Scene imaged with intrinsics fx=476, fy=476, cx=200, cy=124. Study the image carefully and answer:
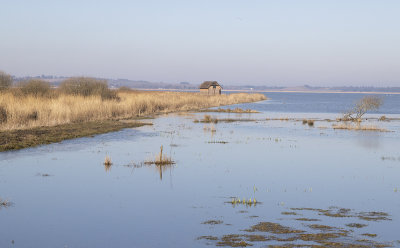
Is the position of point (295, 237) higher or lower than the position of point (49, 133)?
lower

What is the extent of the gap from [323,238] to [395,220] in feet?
8.26

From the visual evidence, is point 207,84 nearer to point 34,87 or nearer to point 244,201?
point 34,87

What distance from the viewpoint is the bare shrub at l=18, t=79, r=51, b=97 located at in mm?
41688

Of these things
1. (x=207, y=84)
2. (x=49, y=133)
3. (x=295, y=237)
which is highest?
(x=207, y=84)

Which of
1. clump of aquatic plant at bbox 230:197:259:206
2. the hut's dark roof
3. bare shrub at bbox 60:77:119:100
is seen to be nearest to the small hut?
the hut's dark roof

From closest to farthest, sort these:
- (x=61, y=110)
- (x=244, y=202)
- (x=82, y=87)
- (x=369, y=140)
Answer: (x=244, y=202)
(x=369, y=140)
(x=61, y=110)
(x=82, y=87)

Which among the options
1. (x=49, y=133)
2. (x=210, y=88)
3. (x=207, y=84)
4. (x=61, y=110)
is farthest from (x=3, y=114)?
(x=207, y=84)

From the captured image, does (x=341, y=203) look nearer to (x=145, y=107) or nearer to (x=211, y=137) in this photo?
(x=211, y=137)

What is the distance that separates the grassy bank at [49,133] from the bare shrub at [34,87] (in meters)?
10.3

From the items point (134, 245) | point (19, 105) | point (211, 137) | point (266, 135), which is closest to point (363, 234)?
point (134, 245)

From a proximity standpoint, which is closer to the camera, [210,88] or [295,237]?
[295,237]

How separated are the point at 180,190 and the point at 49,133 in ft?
49.6

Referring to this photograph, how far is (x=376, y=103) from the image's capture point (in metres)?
42.8

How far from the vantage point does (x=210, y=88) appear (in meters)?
113
